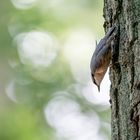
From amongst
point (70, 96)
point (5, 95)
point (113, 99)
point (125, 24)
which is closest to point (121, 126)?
point (113, 99)

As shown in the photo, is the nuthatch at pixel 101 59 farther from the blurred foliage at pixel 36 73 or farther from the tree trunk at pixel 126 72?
the blurred foliage at pixel 36 73

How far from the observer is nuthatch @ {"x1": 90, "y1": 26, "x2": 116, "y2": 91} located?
4.04 feet

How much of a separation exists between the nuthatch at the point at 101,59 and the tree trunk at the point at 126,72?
0.05 ft

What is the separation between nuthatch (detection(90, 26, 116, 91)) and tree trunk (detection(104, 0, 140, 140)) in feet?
0.05

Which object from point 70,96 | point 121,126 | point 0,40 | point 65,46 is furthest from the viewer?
point 70,96

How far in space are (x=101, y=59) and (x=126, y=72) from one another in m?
0.06

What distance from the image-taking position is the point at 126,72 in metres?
1.22

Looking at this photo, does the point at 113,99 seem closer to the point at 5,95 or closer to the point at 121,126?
the point at 121,126

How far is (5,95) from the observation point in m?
6.38

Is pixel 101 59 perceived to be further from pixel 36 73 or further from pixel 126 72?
pixel 36 73

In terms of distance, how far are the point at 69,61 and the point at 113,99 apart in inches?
221

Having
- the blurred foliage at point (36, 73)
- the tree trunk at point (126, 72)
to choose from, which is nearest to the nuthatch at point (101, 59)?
the tree trunk at point (126, 72)

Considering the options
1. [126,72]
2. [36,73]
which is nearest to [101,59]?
[126,72]

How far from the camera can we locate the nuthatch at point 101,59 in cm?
123
